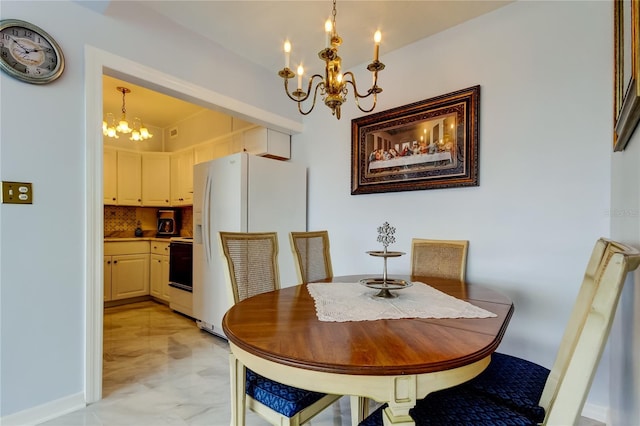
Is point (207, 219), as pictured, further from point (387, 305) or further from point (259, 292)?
point (387, 305)

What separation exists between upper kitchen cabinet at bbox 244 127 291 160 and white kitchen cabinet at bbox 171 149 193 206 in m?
1.35

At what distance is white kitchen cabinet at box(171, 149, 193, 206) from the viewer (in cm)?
435

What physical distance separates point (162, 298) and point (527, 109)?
4.54 metres

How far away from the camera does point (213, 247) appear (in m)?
3.03

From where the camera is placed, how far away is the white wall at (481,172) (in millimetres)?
1646

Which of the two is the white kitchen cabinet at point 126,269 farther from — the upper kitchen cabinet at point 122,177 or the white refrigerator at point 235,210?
the white refrigerator at point 235,210

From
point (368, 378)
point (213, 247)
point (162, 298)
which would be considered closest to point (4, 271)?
point (213, 247)

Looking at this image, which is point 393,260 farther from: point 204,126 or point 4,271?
point 204,126

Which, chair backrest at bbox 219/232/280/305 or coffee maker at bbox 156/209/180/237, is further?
coffee maker at bbox 156/209/180/237

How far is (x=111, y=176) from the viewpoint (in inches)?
170

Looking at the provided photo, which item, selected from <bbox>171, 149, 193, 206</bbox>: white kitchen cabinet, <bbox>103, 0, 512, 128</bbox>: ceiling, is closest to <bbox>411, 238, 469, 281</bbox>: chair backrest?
<bbox>103, 0, 512, 128</bbox>: ceiling

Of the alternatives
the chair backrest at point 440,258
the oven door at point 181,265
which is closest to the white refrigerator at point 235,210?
the oven door at point 181,265

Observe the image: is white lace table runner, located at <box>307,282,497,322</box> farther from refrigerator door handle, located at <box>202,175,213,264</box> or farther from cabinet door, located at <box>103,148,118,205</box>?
cabinet door, located at <box>103,148,118,205</box>

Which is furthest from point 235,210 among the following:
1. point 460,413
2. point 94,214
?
point 460,413
